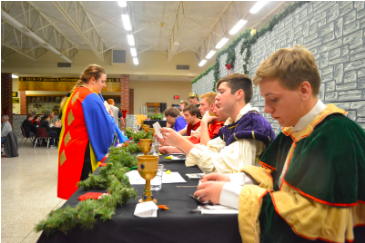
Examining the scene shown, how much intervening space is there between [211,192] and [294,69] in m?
0.57

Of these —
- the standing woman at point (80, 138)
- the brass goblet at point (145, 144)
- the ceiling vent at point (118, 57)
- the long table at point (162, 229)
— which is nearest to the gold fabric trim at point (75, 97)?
the standing woman at point (80, 138)

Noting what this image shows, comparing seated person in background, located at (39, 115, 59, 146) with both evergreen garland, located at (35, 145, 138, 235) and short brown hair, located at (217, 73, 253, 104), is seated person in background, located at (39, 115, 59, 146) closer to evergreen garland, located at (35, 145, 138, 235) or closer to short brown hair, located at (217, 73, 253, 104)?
short brown hair, located at (217, 73, 253, 104)

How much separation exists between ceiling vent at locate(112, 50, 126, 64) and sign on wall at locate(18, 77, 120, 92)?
143cm

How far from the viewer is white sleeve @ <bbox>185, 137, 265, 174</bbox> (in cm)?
148

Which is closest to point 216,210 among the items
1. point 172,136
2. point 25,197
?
point 172,136

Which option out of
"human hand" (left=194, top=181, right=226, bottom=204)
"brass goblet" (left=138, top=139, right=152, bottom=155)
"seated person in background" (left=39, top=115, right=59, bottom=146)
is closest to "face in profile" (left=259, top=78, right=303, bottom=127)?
"human hand" (left=194, top=181, right=226, bottom=204)

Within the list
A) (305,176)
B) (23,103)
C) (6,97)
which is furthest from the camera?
(23,103)

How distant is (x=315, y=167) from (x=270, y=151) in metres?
0.38

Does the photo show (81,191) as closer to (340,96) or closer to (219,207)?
(219,207)

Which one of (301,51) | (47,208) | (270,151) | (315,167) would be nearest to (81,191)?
(270,151)

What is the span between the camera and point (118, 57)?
14.2 meters

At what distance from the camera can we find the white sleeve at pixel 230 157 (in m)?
1.48

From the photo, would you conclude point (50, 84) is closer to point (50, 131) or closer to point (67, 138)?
point (50, 131)

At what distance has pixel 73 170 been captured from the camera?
212 centimetres
